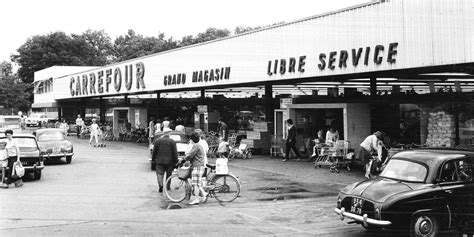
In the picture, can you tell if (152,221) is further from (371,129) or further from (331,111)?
(331,111)

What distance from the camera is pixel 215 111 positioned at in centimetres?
3023

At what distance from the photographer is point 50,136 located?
71.8 feet

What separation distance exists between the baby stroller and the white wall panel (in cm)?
317

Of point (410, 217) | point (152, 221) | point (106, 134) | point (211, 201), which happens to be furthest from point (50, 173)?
point (106, 134)

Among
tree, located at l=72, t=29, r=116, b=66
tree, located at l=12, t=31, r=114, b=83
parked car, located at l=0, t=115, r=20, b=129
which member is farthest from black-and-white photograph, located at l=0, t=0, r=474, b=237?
tree, located at l=72, t=29, r=116, b=66

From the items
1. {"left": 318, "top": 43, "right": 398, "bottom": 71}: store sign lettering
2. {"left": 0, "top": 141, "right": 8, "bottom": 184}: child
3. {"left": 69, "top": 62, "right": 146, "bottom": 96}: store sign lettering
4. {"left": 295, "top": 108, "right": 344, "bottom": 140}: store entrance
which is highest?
{"left": 69, "top": 62, "right": 146, "bottom": 96}: store sign lettering

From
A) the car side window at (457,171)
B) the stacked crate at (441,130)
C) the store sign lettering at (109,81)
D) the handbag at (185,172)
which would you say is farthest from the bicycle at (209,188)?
the store sign lettering at (109,81)

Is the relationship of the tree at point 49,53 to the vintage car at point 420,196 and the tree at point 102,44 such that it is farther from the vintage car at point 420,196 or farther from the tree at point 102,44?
the vintage car at point 420,196

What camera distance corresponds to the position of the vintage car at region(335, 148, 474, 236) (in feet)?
26.2

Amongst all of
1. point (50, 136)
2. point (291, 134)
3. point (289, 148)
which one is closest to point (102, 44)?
point (50, 136)

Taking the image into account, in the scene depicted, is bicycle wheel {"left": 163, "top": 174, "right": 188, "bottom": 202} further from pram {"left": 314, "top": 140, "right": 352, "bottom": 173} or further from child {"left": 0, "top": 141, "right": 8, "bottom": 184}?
pram {"left": 314, "top": 140, "right": 352, "bottom": 173}

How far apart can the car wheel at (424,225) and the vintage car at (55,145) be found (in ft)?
53.5

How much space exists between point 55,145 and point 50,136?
45.2 inches

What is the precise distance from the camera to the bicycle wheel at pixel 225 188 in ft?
39.4
